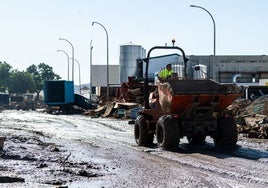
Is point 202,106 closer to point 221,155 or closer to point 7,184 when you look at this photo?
point 221,155

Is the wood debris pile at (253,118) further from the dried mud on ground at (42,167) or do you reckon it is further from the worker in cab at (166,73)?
the dried mud on ground at (42,167)

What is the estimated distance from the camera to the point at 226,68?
7088 centimetres

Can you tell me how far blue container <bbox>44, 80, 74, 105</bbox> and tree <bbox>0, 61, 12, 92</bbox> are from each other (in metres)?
80.7

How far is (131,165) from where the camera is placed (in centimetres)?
1203

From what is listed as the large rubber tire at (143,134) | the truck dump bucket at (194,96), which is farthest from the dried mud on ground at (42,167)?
the truck dump bucket at (194,96)

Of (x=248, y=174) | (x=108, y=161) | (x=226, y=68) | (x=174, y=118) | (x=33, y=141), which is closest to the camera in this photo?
(x=248, y=174)

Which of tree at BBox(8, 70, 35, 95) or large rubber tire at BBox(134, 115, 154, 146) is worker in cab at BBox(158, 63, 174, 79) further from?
tree at BBox(8, 70, 35, 95)

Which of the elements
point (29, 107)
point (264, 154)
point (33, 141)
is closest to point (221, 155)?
point (264, 154)

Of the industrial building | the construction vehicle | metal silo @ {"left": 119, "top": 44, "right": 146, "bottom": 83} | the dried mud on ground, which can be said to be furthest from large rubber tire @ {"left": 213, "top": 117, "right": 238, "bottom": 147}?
metal silo @ {"left": 119, "top": 44, "right": 146, "bottom": 83}

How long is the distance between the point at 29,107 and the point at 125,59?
15.3m

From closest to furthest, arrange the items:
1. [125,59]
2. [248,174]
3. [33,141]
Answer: [248,174], [33,141], [125,59]

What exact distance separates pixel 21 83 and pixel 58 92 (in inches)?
2992

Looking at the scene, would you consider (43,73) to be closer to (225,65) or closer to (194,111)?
(225,65)

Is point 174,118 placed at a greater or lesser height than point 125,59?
lesser
